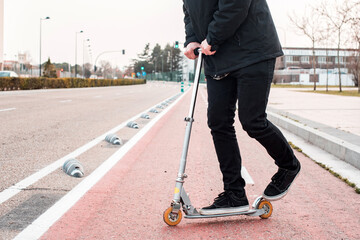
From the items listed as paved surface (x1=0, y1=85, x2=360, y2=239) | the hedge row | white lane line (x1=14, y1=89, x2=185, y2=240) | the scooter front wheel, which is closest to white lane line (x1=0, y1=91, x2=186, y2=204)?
paved surface (x1=0, y1=85, x2=360, y2=239)

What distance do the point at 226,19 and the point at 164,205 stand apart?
5.36 ft

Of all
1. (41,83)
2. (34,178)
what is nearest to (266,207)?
(34,178)

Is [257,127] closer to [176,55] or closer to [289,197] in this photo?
[289,197]

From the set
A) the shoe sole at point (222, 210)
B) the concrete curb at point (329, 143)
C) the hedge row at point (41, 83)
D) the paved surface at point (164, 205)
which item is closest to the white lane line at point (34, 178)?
the paved surface at point (164, 205)

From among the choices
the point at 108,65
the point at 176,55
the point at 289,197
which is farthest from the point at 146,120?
the point at 176,55

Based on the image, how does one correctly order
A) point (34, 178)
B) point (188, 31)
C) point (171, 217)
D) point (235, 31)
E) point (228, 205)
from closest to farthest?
point (235, 31)
point (171, 217)
point (228, 205)
point (188, 31)
point (34, 178)

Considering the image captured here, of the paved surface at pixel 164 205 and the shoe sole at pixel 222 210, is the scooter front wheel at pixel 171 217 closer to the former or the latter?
the paved surface at pixel 164 205

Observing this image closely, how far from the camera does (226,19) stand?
9.16ft

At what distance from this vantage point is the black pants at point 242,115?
2967mm

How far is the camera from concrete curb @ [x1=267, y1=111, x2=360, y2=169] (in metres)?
5.54

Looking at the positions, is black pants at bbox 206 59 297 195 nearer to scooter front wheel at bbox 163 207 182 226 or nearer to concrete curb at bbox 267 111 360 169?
scooter front wheel at bbox 163 207 182 226

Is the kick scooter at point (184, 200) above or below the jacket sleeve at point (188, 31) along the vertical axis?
below

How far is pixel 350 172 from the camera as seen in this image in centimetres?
504

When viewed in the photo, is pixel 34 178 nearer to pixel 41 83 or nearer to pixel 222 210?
pixel 222 210
